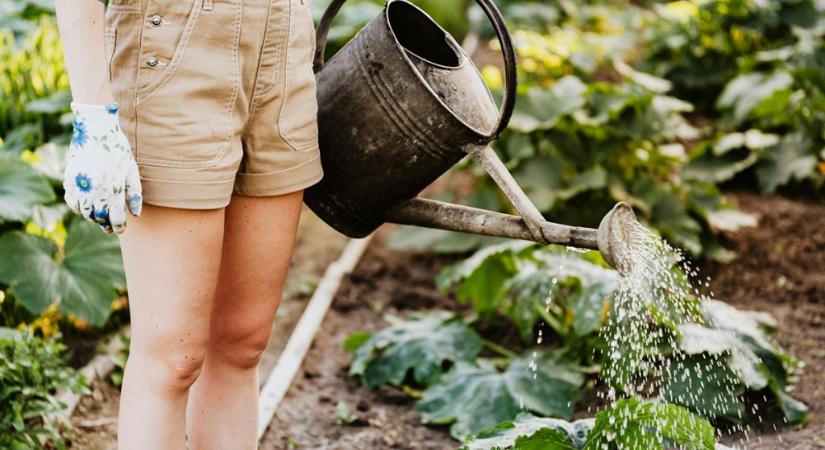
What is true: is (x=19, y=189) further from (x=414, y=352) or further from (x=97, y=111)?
(x=97, y=111)

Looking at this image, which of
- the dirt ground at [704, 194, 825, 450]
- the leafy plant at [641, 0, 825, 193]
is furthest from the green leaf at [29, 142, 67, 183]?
the leafy plant at [641, 0, 825, 193]

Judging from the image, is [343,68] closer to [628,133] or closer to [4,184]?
[4,184]

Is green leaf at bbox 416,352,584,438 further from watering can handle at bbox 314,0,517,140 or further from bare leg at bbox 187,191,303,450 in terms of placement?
watering can handle at bbox 314,0,517,140

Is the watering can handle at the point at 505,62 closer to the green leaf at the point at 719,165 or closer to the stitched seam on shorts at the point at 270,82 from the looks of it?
the stitched seam on shorts at the point at 270,82

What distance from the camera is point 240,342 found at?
1979mm

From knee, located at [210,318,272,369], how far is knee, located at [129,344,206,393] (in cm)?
18

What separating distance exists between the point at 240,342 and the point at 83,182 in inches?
21.3

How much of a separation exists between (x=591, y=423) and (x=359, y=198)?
0.71 metres

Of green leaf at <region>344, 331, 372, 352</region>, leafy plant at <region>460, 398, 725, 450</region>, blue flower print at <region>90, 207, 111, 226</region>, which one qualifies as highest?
blue flower print at <region>90, 207, 111, 226</region>

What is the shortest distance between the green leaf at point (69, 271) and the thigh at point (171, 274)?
114 cm

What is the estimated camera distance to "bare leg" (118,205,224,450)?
5.55ft

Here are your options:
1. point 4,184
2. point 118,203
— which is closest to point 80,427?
point 4,184

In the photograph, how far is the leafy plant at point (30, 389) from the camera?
7.62 feet

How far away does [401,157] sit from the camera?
6.59 feet
